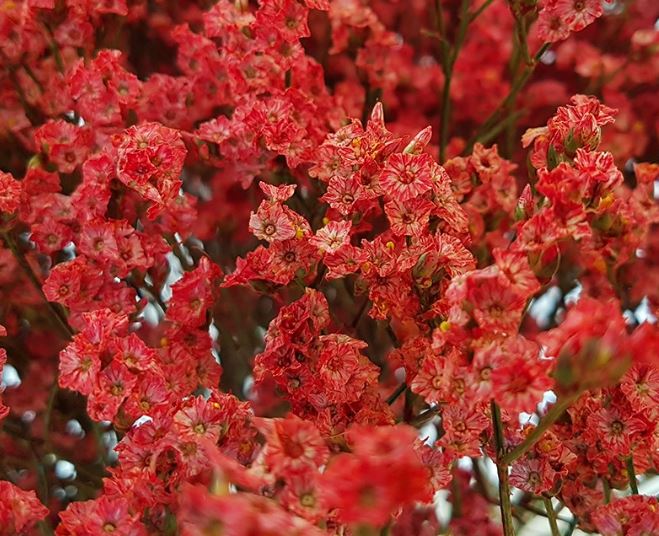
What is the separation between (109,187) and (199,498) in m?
0.27

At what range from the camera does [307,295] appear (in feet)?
1.76

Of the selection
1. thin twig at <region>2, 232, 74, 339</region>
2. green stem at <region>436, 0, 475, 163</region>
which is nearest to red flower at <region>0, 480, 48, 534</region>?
thin twig at <region>2, 232, 74, 339</region>

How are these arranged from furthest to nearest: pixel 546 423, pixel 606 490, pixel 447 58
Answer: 1. pixel 447 58
2. pixel 606 490
3. pixel 546 423

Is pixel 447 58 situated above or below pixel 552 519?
above

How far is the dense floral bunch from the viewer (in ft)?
1.41

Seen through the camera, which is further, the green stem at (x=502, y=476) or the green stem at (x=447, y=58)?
the green stem at (x=447, y=58)

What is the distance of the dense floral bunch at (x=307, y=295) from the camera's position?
0.43m

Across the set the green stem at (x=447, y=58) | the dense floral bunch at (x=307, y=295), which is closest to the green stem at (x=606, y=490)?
the dense floral bunch at (x=307, y=295)

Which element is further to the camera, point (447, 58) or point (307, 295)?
point (447, 58)

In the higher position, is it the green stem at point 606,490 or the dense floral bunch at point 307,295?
the dense floral bunch at point 307,295

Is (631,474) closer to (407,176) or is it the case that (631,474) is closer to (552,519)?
(552,519)

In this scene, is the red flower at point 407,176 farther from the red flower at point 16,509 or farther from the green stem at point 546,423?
the red flower at point 16,509

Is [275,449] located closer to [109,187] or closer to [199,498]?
[199,498]

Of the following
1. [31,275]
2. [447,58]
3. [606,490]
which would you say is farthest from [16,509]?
[447,58]
